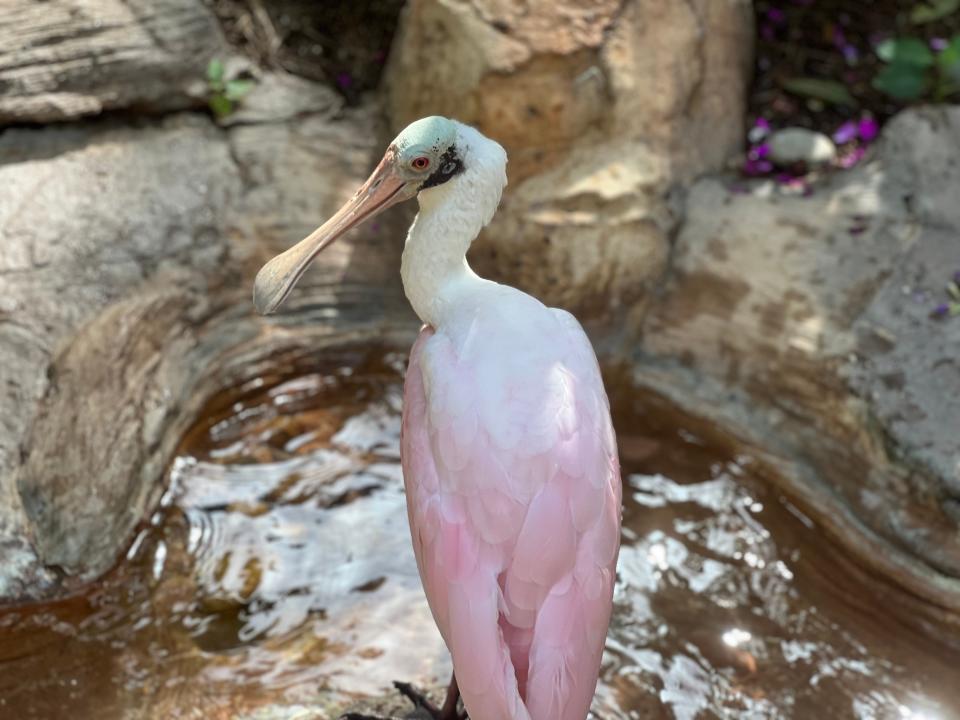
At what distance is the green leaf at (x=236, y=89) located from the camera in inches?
181

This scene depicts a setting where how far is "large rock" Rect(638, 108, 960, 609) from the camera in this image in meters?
3.61

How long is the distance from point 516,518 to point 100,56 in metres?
2.93

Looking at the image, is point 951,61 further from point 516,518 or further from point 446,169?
point 516,518

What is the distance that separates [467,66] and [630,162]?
0.79m

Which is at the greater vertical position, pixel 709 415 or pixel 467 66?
pixel 467 66

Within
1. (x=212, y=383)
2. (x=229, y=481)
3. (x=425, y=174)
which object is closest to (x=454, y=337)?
(x=425, y=174)

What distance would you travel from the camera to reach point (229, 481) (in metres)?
3.87

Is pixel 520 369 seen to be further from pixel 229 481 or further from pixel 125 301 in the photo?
pixel 125 301

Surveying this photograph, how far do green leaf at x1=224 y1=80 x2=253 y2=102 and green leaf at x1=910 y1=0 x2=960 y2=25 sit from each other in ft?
10.3

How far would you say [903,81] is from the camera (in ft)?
15.4

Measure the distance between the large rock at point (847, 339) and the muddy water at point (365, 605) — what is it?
0.60 ft

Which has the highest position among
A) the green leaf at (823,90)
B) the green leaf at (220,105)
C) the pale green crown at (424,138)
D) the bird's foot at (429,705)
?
the pale green crown at (424,138)

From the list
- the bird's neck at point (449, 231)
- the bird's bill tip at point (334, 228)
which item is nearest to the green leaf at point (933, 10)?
the bird's neck at point (449, 231)

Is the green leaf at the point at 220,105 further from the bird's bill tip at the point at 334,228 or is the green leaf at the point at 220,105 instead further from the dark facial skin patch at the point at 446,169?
the dark facial skin patch at the point at 446,169
